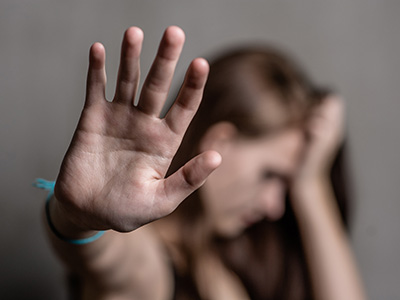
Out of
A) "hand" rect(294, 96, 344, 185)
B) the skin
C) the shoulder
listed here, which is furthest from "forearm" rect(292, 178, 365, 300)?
the shoulder

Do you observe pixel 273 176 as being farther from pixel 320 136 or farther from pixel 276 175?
pixel 320 136

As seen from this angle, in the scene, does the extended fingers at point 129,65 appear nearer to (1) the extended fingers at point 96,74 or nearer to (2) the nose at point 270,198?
(1) the extended fingers at point 96,74

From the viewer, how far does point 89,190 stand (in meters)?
0.50

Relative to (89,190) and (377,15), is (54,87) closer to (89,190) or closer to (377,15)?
(89,190)

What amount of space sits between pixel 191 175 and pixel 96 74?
148 mm

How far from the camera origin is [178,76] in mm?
1188

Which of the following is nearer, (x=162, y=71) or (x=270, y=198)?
(x=162, y=71)

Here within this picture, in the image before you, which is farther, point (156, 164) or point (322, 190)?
point (322, 190)

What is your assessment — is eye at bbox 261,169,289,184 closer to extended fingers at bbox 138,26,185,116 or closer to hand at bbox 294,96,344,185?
hand at bbox 294,96,344,185

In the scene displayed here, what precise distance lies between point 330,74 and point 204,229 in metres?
0.58

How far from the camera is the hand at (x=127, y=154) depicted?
0.48 m

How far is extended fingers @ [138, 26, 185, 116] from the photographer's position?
1.47 feet

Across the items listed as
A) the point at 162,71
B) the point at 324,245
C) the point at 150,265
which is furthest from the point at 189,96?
the point at 324,245

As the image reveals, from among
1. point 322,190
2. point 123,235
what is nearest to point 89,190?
point 123,235
